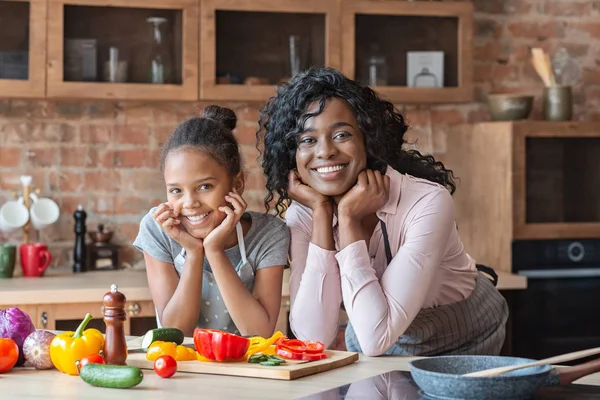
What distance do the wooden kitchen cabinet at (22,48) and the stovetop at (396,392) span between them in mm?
2375

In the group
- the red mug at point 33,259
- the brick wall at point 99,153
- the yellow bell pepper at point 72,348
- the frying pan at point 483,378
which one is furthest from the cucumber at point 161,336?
the brick wall at point 99,153

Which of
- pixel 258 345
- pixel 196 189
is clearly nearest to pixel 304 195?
pixel 196 189

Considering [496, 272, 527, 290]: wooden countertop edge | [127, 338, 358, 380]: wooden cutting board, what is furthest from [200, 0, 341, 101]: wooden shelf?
[127, 338, 358, 380]: wooden cutting board

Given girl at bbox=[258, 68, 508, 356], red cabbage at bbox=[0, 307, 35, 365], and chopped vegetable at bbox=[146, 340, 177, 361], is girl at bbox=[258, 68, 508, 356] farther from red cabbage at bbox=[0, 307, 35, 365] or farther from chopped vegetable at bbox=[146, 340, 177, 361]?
red cabbage at bbox=[0, 307, 35, 365]

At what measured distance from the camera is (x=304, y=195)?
2.43 metres

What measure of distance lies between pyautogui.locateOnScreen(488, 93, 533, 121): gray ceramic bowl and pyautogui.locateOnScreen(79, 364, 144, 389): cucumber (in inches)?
109

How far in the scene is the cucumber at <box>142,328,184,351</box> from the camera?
1935mm

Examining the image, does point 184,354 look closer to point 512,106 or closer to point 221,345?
point 221,345

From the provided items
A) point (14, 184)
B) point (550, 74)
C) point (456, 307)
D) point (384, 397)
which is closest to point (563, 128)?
point (550, 74)

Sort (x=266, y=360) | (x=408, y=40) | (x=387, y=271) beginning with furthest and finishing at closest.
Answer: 1. (x=408, y=40)
2. (x=387, y=271)
3. (x=266, y=360)

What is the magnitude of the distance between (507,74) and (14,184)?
7.47 feet

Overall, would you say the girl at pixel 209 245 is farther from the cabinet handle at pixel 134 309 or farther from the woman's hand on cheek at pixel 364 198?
the cabinet handle at pixel 134 309

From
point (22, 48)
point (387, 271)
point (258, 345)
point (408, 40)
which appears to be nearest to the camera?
point (258, 345)

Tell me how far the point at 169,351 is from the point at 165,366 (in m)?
0.14
